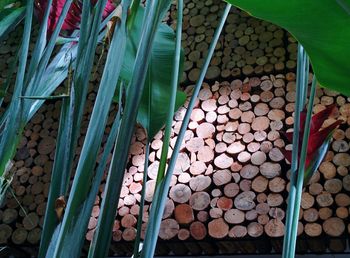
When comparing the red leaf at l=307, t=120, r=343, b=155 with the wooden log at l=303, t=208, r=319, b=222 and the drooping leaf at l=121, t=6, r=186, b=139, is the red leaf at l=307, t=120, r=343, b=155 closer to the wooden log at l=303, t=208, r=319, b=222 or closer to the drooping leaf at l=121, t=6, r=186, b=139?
the drooping leaf at l=121, t=6, r=186, b=139

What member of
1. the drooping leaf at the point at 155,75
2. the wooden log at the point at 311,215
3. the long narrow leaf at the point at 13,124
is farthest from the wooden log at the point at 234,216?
the long narrow leaf at the point at 13,124

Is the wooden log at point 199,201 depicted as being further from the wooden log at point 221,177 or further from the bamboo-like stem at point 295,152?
the bamboo-like stem at point 295,152

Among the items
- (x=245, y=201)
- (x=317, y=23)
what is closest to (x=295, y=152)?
(x=317, y=23)

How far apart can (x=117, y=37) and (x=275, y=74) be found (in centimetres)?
203

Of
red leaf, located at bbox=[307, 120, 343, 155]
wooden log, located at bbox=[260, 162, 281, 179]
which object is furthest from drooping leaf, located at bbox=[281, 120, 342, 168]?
wooden log, located at bbox=[260, 162, 281, 179]

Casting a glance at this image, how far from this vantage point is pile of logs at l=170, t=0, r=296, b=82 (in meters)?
2.35

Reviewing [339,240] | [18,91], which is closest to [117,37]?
[18,91]

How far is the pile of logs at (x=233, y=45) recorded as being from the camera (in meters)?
2.35

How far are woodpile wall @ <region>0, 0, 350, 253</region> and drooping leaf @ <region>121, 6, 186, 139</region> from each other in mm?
1112

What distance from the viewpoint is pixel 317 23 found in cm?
45

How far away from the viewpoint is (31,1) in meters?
0.54

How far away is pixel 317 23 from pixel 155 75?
1.39 ft

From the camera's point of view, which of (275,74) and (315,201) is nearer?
(315,201)

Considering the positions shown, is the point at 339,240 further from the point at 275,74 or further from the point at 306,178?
the point at 306,178
